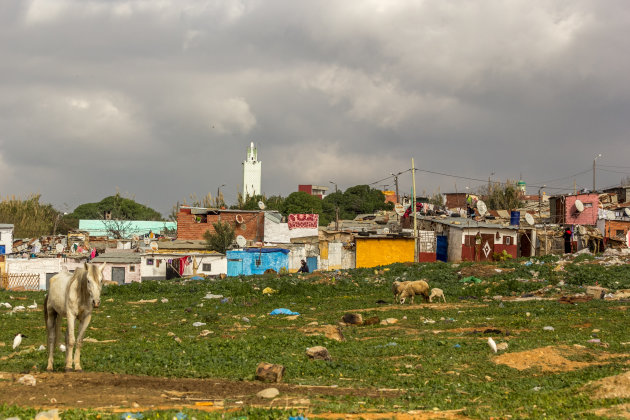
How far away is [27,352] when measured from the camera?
13.3m

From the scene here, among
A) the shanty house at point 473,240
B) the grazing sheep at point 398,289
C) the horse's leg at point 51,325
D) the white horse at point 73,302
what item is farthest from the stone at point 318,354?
the shanty house at point 473,240

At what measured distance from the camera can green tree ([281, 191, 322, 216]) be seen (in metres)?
88.6

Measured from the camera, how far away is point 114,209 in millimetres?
108062

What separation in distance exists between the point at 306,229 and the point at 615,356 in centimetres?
4879

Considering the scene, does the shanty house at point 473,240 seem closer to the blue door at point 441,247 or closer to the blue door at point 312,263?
the blue door at point 441,247

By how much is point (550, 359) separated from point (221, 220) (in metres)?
48.8

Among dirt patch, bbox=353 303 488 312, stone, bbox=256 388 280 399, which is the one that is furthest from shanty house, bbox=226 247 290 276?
stone, bbox=256 388 280 399

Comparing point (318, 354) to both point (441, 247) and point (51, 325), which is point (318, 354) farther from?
point (441, 247)

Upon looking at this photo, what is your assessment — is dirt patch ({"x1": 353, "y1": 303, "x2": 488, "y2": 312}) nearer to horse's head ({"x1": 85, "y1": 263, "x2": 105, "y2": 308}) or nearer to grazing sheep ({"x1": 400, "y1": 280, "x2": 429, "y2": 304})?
grazing sheep ({"x1": 400, "y1": 280, "x2": 429, "y2": 304})

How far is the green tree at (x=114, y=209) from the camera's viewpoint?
10806cm

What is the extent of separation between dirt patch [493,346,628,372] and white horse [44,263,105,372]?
7.73m

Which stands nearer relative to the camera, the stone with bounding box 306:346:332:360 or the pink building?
the stone with bounding box 306:346:332:360

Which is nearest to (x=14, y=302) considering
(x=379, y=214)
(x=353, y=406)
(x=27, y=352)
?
(x=27, y=352)

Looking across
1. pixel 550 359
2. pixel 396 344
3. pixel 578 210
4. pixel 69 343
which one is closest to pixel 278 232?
pixel 578 210
